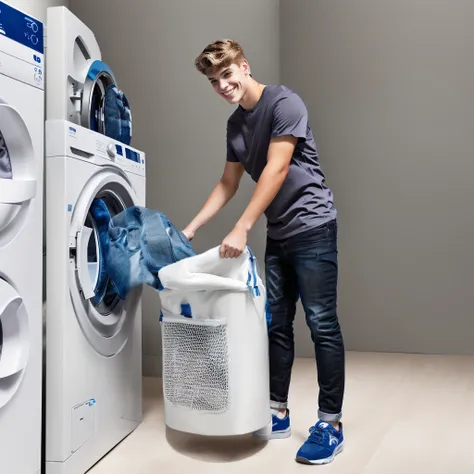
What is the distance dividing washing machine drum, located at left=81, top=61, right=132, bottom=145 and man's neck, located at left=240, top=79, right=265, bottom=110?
1.49 ft

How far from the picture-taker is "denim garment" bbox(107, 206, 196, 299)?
172cm

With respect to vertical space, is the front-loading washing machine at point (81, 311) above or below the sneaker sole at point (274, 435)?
above

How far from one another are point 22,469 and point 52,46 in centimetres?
115

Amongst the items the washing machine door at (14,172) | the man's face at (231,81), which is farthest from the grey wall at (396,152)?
the washing machine door at (14,172)

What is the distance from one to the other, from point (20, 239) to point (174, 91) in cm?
169

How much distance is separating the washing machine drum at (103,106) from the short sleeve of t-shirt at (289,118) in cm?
56

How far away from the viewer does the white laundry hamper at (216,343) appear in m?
1.66

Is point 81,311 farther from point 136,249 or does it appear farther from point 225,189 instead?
point 225,189

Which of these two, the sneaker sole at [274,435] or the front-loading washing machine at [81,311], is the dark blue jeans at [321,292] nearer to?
the sneaker sole at [274,435]

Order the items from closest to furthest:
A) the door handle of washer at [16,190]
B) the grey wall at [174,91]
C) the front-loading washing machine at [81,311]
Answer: the door handle of washer at [16,190], the front-loading washing machine at [81,311], the grey wall at [174,91]

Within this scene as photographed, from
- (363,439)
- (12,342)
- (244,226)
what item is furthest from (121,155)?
(363,439)

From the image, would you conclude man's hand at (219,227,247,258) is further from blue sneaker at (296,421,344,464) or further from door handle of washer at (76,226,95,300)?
blue sneaker at (296,421,344,464)

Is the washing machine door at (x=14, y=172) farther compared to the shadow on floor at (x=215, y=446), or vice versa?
the shadow on floor at (x=215, y=446)

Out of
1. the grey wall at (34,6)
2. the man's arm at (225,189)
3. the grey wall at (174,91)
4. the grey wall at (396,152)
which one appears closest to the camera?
the man's arm at (225,189)
